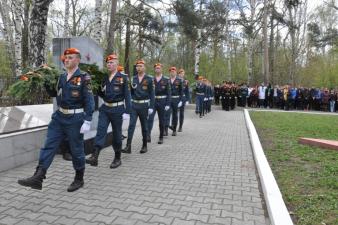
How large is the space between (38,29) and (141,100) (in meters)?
5.19

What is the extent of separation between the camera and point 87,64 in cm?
914

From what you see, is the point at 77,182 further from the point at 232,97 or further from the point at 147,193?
the point at 232,97

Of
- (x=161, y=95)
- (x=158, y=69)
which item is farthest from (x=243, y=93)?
(x=158, y=69)

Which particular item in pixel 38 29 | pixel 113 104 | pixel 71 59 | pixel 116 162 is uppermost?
pixel 38 29

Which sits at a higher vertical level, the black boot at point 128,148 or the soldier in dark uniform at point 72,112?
the soldier in dark uniform at point 72,112

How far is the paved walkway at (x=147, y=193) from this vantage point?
477 cm

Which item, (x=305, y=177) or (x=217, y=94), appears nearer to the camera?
(x=305, y=177)

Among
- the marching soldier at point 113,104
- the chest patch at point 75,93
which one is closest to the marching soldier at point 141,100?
the marching soldier at point 113,104

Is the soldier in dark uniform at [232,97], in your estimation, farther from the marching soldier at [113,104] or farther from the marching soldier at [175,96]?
the marching soldier at [113,104]

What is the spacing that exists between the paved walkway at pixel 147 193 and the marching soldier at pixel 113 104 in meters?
0.55

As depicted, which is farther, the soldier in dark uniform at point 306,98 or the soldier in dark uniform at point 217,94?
the soldier in dark uniform at point 217,94

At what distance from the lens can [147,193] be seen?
5793 millimetres

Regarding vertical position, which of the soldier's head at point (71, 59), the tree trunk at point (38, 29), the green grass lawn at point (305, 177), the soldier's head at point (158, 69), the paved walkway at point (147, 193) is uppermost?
the tree trunk at point (38, 29)

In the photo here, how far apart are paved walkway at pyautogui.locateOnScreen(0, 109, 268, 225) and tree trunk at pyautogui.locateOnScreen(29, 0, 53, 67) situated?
5187mm
